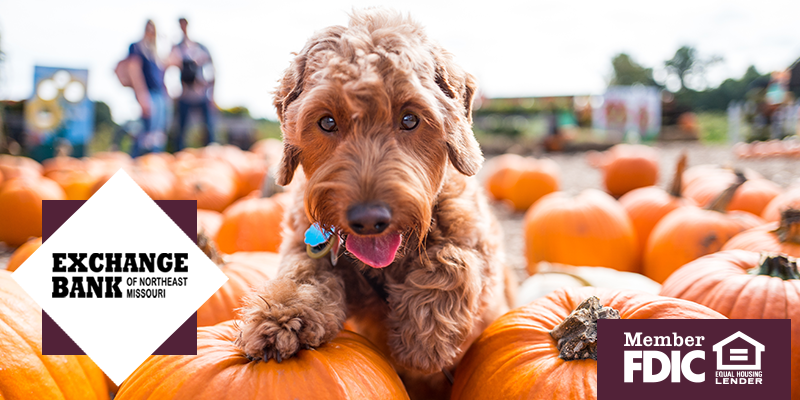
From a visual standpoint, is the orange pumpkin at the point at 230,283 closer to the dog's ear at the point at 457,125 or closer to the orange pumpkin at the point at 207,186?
the dog's ear at the point at 457,125

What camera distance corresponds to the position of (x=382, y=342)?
2.52 meters

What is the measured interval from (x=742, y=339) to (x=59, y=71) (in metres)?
12.9

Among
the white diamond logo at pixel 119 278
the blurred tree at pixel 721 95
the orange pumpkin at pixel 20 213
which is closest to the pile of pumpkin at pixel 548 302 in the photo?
the white diamond logo at pixel 119 278

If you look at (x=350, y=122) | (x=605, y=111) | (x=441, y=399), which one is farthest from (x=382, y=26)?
(x=605, y=111)

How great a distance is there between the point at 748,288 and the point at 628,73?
66762 millimetres

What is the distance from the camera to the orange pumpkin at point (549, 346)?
1.91m

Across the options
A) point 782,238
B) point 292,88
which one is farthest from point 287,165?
point 782,238

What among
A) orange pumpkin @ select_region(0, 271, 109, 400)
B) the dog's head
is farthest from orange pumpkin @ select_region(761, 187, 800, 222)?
orange pumpkin @ select_region(0, 271, 109, 400)

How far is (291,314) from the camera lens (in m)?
1.86

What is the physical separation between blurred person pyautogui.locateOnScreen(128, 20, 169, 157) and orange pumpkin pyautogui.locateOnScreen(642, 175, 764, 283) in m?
10.3

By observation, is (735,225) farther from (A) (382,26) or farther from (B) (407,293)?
(A) (382,26)

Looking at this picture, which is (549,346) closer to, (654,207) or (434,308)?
(434,308)

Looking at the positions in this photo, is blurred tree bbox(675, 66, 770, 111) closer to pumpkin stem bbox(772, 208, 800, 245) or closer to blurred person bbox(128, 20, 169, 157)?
blurred person bbox(128, 20, 169, 157)

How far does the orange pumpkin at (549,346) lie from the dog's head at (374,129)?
73 cm
